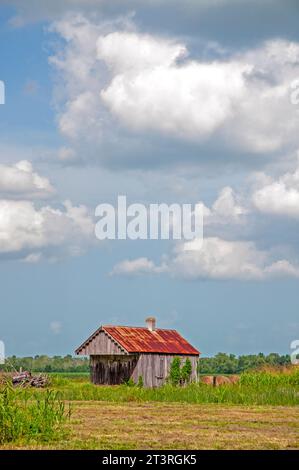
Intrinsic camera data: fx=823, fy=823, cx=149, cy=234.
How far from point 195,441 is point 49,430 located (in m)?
3.55

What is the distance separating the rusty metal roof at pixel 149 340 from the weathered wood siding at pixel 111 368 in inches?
36.7

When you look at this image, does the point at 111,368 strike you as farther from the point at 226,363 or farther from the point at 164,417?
the point at 226,363

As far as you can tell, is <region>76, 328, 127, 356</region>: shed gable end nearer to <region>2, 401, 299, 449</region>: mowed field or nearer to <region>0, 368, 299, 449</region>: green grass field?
<region>0, 368, 299, 449</region>: green grass field

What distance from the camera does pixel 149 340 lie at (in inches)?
2202

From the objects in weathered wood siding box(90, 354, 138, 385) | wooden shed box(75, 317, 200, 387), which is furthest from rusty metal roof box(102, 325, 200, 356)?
weathered wood siding box(90, 354, 138, 385)

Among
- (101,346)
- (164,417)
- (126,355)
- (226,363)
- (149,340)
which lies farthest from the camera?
(226,363)

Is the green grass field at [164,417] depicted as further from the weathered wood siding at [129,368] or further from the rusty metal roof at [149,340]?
the rusty metal roof at [149,340]

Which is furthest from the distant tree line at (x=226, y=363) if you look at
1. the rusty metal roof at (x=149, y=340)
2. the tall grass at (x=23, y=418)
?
the tall grass at (x=23, y=418)

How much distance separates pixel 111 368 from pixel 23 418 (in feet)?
118

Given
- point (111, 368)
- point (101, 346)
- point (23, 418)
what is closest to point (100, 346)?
point (101, 346)

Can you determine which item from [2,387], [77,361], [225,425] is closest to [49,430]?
[2,387]
